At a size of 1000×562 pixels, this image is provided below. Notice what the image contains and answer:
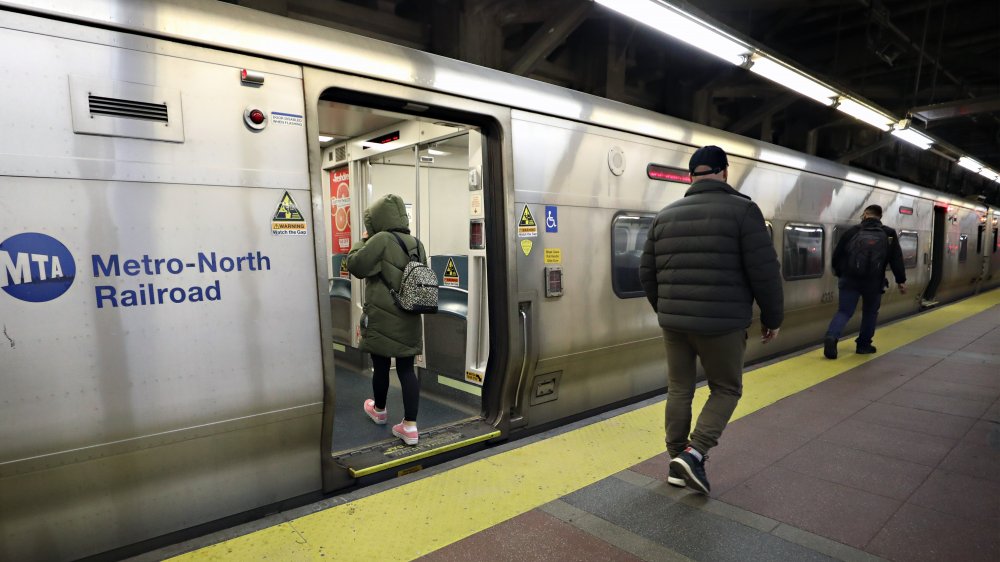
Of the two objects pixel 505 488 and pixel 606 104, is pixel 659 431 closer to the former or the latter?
pixel 505 488

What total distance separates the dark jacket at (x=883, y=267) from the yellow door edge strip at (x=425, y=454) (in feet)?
16.3

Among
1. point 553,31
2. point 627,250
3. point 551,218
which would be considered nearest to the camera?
point 551,218

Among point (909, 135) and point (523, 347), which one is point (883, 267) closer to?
point (909, 135)

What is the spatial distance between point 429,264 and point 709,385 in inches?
108

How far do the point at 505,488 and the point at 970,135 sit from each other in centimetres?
1634

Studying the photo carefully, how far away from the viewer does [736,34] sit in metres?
3.71

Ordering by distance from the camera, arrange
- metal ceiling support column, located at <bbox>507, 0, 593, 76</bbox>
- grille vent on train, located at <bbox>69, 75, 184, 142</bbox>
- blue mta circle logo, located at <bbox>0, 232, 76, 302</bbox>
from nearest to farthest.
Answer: blue mta circle logo, located at <bbox>0, 232, 76, 302</bbox>
grille vent on train, located at <bbox>69, 75, 184, 142</bbox>
metal ceiling support column, located at <bbox>507, 0, 593, 76</bbox>

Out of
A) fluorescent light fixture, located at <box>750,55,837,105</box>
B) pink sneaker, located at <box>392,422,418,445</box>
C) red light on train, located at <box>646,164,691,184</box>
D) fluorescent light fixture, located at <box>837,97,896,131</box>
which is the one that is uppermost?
fluorescent light fixture, located at <box>750,55,837,105</box>

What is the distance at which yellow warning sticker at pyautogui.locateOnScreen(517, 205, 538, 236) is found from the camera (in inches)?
137

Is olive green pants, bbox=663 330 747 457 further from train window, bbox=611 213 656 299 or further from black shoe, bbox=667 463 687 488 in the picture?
train window, bbox=611 213 656 299

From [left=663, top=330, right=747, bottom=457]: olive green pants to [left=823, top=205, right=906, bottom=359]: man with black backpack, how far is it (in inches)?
153

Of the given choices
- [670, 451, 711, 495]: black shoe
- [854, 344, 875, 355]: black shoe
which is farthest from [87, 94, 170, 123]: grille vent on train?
[854, 344, 875, 355]: black shoe

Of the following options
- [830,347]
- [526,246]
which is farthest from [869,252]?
[526,246]

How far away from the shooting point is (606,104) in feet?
13.0
